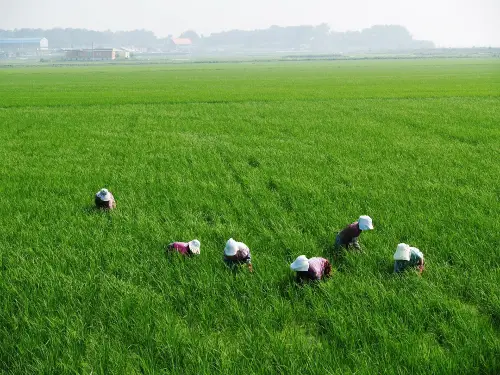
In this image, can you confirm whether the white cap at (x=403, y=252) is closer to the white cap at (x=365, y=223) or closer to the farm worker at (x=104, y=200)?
the white cap at (x=365, y=223)

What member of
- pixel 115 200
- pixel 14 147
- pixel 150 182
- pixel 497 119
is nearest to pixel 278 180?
pixel 150 182

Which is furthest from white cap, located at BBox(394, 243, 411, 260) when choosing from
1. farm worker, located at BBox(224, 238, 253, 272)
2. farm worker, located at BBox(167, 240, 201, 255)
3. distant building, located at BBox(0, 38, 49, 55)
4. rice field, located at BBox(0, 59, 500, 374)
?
distant building, located at BBox(0, 38, 49, 55)

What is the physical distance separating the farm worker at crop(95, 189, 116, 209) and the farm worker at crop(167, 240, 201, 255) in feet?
4.59

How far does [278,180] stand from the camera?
232 inches

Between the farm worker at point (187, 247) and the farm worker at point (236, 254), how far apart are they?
256 mm

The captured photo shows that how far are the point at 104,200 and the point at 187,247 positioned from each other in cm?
159

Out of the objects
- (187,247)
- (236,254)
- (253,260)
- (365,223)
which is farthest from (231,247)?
(365,223)

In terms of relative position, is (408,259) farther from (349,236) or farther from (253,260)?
(253,260)

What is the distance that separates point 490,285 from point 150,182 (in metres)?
4.18

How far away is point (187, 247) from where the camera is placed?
3441mm

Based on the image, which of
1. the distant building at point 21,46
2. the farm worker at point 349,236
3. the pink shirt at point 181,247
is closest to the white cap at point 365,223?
the farm worker at point 349,236

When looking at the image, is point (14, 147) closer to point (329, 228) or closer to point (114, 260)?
point (114, 260)

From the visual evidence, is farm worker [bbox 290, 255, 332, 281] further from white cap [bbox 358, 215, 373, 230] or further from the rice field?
white cap [bbox 358, 215, 373, 230]

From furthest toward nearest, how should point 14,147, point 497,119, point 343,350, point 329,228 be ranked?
point 497,119 → point 14,147 → point 329,228 → point 343,350
